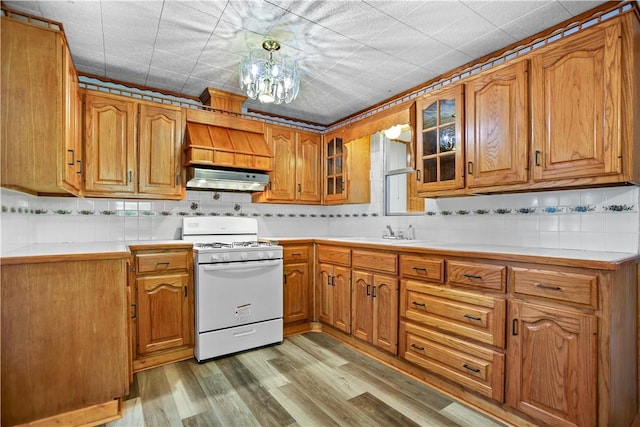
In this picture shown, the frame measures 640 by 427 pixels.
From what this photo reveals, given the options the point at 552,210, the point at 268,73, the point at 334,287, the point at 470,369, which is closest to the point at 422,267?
the point at 470,369

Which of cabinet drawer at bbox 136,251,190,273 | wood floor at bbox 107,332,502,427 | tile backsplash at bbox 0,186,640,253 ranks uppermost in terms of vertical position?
tile backsplash at bbox 0,186,640,253

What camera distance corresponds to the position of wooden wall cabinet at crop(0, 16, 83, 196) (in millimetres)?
1700

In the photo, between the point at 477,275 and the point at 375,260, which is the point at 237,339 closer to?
the point at 375,260

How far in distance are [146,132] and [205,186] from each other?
68 cm

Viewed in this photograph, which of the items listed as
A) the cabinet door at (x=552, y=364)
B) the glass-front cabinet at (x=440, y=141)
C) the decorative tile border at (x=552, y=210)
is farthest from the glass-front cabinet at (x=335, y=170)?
the cabinet door at (x=552, y=364)

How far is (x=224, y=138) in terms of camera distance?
3.10 m

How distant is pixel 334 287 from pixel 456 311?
4.11ft

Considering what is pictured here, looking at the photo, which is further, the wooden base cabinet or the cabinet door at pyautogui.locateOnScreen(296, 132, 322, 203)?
the cabinet door at pyautogui.locateOnScreen(296, 132, 322, 203)

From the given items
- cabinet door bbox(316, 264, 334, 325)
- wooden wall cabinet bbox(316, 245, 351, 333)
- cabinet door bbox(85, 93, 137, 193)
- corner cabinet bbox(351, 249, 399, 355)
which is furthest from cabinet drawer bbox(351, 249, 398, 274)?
cabinet door bbox(85, 93, 137, 193)

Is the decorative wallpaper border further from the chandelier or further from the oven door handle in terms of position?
the chandelier

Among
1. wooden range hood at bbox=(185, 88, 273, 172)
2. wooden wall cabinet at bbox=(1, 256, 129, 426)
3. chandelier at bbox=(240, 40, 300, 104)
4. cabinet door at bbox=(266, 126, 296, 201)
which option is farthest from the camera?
cabinet door at bbox=(266, 126, 296, 201)

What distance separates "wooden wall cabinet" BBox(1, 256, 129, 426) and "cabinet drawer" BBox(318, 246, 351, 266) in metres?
1.72

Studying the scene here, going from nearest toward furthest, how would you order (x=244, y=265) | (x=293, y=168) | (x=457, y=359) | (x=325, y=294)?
(x=457, y=359) → (x=244, y=265) → (x=325, y=294) → (x=293, y=168)

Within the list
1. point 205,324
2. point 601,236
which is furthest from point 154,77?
point 601,236
